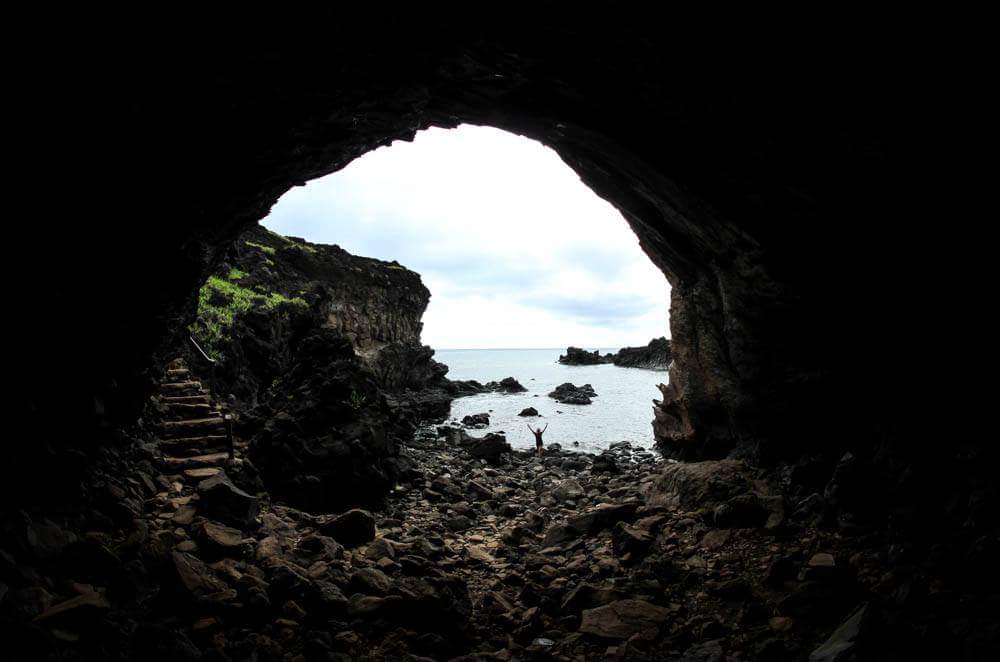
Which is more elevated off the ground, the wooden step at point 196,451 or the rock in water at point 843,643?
the wooden step at point 196,451

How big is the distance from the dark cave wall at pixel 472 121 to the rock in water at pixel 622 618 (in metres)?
5.82

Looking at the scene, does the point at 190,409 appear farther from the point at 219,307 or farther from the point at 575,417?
the point at 575,417

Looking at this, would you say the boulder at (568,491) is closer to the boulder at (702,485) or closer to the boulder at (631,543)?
the boulder at (702,485)

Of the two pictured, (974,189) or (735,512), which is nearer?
(974,189)

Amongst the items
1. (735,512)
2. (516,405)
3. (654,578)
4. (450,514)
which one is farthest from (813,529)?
(516,405)

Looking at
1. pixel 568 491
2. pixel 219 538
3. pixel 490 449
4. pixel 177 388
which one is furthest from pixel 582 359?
pixel 219 538

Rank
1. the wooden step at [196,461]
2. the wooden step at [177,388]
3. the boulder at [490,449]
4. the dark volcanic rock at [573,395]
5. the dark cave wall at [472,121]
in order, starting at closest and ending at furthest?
the dark cave wall at [472,121] → the wooden step at [196,461] → the wooden step at [177,388] → the boulder at [490,449] → the dark volcanic rock at [573,395]

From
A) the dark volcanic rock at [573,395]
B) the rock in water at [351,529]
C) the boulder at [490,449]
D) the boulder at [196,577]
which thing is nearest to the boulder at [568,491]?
the boulder at [490,449]

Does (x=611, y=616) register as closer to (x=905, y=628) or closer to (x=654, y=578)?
(x=654, y=578)

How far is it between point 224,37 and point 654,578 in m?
9.85

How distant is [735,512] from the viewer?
28.2ft

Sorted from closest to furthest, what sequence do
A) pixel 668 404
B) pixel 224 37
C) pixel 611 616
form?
pixel 224 37 → pixel 611 616 → pixel 668 404

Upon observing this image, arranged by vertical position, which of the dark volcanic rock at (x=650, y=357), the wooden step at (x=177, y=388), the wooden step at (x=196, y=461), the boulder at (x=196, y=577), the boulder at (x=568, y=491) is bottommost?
the boulder at (x=568, y=491)

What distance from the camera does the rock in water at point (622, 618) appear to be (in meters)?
5.84
